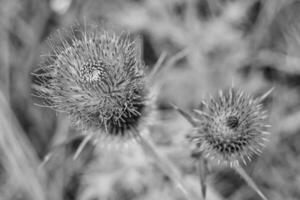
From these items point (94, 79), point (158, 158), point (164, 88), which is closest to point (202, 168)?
point (158, 158)

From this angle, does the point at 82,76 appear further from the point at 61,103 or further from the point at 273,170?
the point at 273,170

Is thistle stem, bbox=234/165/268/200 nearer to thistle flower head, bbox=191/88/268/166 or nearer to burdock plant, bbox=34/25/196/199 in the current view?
thistle flower head, bbox=191/88/268/166

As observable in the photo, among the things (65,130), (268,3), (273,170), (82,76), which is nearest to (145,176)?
(65,130)

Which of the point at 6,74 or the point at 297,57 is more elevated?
the point at 6,74

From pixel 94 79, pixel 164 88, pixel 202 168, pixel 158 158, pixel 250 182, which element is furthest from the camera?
pixel 164 88

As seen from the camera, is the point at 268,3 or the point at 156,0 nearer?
the point at 268,3

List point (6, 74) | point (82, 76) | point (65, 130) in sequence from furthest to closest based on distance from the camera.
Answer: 1. point (6, 74)
2. point (65, 130)
3. point (82, 76)

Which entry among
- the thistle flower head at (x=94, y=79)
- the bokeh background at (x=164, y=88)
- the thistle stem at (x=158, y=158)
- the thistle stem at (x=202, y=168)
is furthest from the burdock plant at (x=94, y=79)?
the bokeh background at (x=164, y=88)

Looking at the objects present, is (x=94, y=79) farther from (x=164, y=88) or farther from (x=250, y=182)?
(x=164, y=88)
